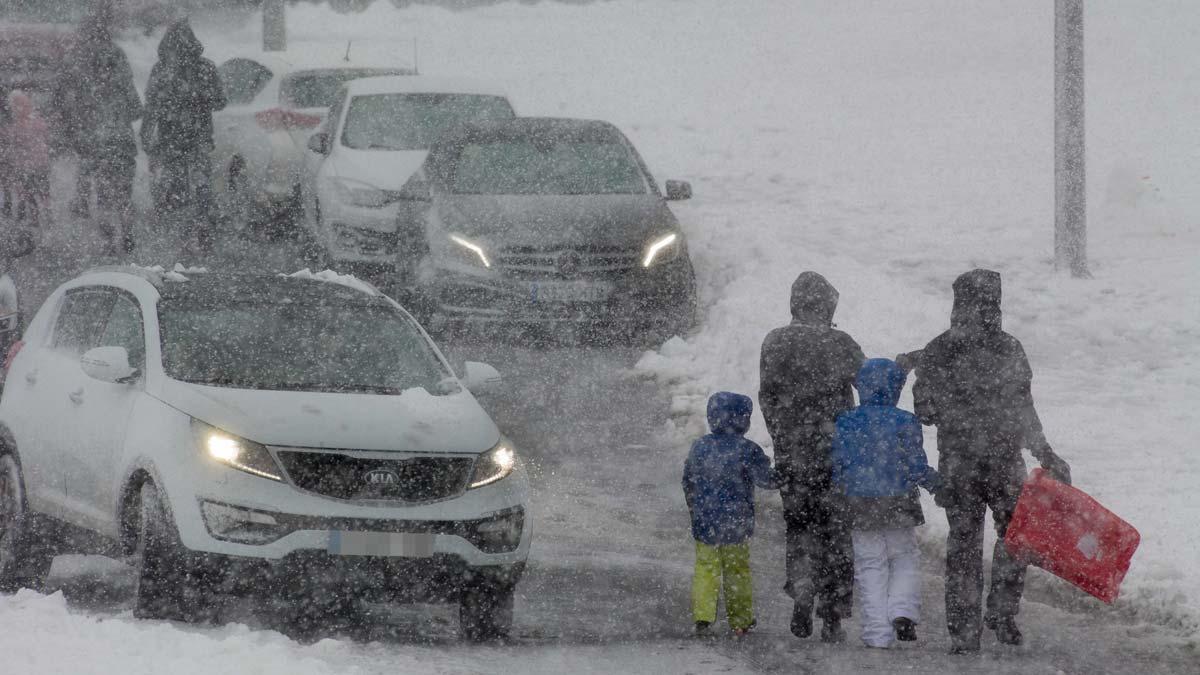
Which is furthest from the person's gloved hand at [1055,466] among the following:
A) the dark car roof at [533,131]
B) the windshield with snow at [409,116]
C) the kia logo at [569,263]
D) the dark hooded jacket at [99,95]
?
the dark hooded jacket at [99,95]

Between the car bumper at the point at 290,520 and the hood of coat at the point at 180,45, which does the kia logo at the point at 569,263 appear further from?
the car bumper at the point at 290,520

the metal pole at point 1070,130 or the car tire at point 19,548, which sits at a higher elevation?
the metal pole at point 1070,130

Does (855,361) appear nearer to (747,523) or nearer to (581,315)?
(747,523)

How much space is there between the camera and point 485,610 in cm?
779

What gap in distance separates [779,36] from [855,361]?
28312mm

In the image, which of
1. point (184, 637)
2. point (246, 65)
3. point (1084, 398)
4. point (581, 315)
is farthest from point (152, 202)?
point (184, 637)

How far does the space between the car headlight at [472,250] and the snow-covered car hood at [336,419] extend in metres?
5.04

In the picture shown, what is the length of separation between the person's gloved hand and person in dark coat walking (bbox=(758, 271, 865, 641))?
865mm

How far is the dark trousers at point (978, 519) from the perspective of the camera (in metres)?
7.74

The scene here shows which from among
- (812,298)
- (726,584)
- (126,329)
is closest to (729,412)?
(812,298)

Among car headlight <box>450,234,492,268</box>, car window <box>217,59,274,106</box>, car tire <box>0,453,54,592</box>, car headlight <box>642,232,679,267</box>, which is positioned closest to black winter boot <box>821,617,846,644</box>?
car tire <box>0,453,54,592</box>

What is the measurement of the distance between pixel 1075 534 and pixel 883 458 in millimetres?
800

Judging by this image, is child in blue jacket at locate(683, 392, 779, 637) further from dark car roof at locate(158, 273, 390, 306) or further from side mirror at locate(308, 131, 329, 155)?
side mirror at locate(308, 131, 329, 155)

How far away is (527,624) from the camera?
8.16 m
